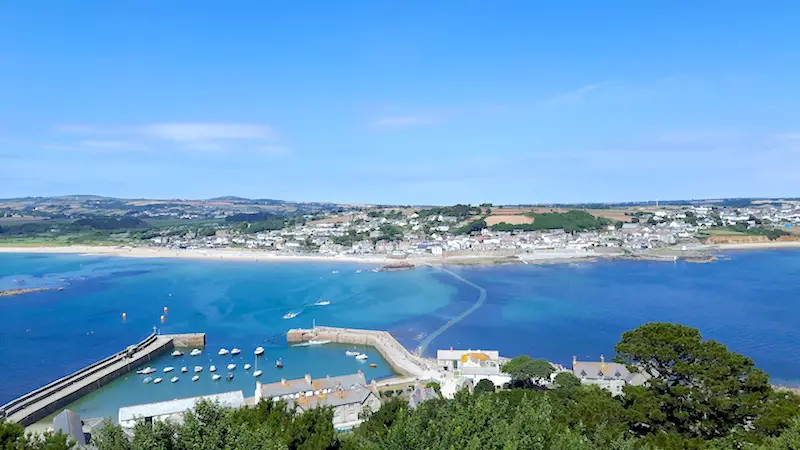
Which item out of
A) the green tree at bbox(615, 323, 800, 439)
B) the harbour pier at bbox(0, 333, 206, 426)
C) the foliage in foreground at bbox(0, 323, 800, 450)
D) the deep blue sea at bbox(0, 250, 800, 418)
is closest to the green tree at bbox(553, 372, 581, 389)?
the deep blue sea at bbox(0, 250, 800, 418)

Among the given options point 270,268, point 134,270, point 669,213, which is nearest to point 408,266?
point 270,268

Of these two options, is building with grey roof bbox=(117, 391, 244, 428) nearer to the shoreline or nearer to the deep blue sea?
the deep blue sea

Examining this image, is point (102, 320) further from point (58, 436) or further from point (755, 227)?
point (755, 227)

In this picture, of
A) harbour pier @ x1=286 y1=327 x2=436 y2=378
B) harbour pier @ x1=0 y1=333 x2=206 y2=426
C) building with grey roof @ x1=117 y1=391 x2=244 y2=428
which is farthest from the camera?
harbour pier @ x1=286 y1=327 x2=436 y2=378

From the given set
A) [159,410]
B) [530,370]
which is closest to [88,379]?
[159,410]

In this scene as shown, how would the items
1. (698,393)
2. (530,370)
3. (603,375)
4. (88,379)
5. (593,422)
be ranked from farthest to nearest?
(88,379)
(603,375)
(530,370)
(698,393)
(593,422)

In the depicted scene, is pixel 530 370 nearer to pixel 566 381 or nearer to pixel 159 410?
pixel 566 381
